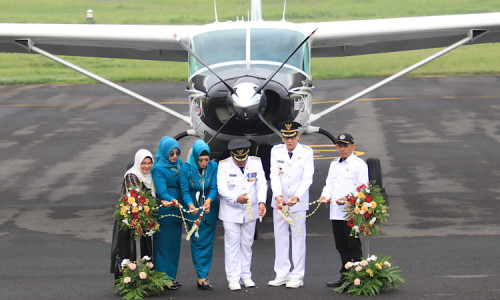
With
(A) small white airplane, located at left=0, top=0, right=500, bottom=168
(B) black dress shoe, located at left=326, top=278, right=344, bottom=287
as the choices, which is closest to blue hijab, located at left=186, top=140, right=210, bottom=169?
(B) black dress shoe, located at left=326, top=278, right=344, bottom=287

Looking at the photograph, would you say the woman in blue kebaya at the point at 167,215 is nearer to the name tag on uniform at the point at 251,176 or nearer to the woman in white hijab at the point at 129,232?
the woman in white hijab at the point at 129,232

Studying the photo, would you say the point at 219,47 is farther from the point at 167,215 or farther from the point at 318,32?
the point at 167,215

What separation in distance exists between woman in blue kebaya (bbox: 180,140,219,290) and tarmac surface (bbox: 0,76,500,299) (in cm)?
29

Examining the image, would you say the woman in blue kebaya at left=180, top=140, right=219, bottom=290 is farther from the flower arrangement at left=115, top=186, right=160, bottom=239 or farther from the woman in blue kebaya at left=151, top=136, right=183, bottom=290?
the flower arrangement at left=115, top=186, right=160, bottom=239

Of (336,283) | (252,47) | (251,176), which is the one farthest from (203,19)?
(336,283)

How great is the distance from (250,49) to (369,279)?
5.19 meters

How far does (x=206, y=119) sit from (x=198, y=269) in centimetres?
332

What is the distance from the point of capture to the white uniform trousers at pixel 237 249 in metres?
9.09

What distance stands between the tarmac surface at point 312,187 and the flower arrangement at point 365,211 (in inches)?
25.8

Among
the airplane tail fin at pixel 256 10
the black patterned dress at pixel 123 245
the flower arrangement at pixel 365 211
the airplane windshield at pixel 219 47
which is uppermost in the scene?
the airplane tail fin at pixel 256 10

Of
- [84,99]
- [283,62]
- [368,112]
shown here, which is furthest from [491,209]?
[84,99]

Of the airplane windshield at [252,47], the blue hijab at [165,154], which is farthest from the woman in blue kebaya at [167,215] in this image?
the airplane windshield at [252,47]

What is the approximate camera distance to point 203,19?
1970 inches

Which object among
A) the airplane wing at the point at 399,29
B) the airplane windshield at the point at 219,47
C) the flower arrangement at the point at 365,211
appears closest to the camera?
the flower arrangement at the point at 365,211
